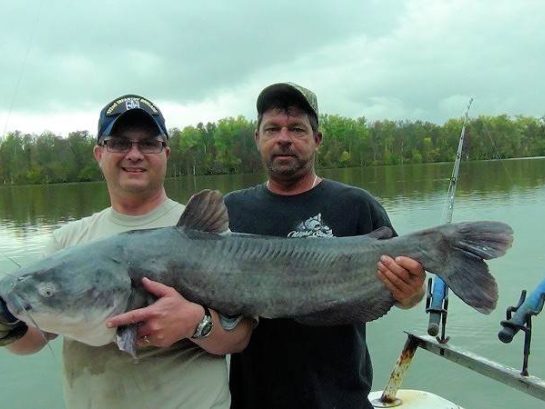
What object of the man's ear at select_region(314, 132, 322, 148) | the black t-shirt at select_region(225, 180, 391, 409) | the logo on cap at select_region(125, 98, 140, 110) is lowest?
the black t-shirt at select_region(225, 180, 391, 409)

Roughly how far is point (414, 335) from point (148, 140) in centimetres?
293

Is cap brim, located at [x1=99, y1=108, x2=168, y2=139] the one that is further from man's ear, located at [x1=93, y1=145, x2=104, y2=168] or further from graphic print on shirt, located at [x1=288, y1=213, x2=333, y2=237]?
graphic print on shirt, located at [x1=288, y1=213, x2=333, y2=237]

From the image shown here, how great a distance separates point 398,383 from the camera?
15.9 feet

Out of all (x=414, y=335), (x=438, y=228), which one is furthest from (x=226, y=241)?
(x=414, y=335)

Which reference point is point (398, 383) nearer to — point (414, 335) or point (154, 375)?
point (414, 335)

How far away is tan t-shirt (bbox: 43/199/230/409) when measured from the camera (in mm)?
2641

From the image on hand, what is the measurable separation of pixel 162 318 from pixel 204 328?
23cm

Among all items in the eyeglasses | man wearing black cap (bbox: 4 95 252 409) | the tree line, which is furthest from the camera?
the tree line

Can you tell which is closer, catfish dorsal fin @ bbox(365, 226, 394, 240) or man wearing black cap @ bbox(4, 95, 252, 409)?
man wearing black cap @ bbox(4, 95, 252, 409)

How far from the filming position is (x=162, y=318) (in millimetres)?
2465

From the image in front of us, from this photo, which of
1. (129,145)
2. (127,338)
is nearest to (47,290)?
(127,338)

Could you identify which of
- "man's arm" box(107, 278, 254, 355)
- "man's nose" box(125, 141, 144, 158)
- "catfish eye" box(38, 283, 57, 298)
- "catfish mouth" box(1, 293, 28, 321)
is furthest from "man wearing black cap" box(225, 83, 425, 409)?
"catfish mouth" box(1, 293, 28, 321)

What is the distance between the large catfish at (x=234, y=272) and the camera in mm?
2498

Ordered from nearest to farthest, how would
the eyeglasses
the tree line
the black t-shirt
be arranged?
the eyeglasses → the black t-shirt → the tree line
